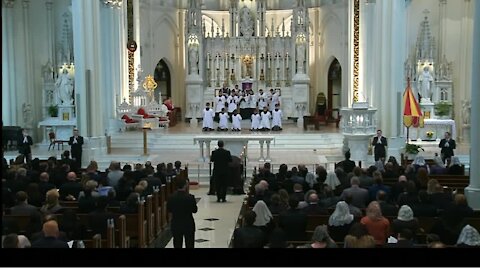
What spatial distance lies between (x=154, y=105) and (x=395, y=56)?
11314 millimetres

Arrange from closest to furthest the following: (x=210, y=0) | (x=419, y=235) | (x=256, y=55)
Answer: (x=419, y=235)
(x=256, y=55)
(x=210, y=0)

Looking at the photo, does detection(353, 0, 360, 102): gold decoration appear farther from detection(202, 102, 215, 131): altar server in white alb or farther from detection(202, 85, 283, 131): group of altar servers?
detection(202, 102, 215, 131): altar server in white alb

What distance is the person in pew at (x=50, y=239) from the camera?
8148 millimetres

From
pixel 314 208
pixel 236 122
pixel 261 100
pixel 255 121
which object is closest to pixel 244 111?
pixel 261 100

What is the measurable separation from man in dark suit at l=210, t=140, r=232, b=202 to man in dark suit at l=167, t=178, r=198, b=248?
17.1 feet

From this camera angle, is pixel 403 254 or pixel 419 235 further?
pixel 419 235

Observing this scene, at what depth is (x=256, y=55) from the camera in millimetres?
33500

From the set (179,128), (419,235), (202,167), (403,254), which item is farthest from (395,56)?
(403,254)

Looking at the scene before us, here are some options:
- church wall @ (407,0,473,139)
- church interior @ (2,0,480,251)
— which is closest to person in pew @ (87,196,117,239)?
church interior @ (2,0,480,251)

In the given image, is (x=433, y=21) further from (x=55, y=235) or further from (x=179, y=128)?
(x=55, y=235)

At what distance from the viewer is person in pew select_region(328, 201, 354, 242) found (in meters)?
9.50

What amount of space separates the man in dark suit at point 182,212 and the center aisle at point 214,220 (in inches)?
54.5

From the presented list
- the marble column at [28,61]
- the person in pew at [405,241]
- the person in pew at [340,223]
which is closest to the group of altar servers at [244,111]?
the marble column at [28,61]

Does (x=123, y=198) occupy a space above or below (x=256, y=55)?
below
